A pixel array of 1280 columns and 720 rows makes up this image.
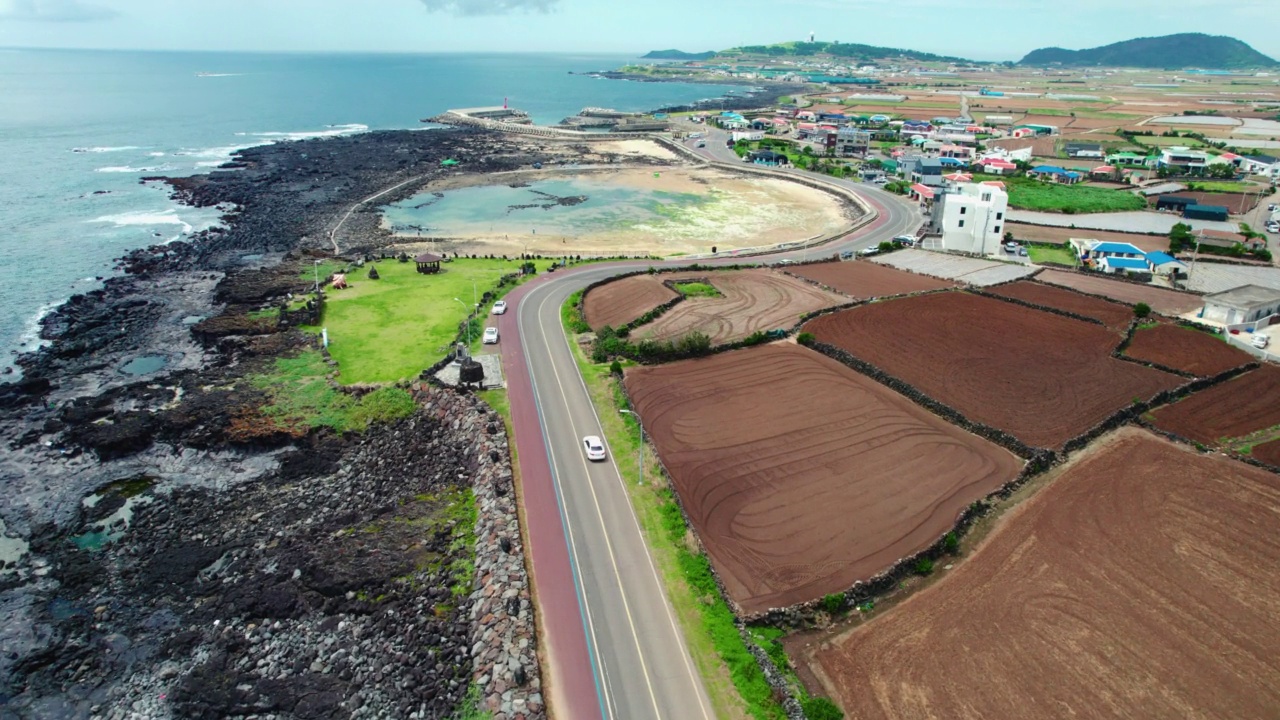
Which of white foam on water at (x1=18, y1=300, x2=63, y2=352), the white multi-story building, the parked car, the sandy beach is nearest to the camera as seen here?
the parked car

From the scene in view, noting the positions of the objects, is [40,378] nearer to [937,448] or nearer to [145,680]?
[145,680]

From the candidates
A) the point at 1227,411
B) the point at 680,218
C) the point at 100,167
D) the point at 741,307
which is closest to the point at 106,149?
the point at 100,167

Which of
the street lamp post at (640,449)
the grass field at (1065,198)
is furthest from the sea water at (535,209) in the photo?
the street lamp post at (640,449)

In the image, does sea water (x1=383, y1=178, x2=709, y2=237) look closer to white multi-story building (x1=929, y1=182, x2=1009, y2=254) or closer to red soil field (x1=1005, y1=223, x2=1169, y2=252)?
white multi-story building (x1=929, y1=182, x2=1009, y2=254)

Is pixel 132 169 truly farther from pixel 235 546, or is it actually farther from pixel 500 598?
pixel 500 598

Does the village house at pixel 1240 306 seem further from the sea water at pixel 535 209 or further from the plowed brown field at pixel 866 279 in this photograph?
the sea water at pixel 535 209

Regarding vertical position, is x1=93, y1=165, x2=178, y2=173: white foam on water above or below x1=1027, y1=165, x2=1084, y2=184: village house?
below

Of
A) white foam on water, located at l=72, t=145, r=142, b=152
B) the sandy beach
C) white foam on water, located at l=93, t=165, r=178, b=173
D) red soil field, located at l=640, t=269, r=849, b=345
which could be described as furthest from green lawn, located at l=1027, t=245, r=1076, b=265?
white foam on water, located at l=72, t=145, r=142, b=152
